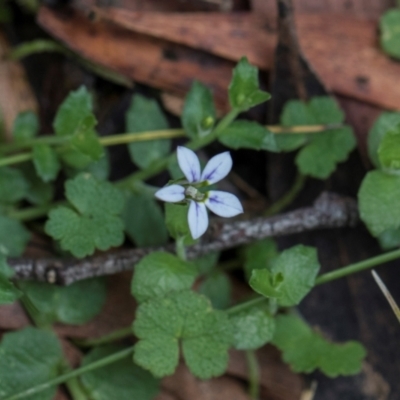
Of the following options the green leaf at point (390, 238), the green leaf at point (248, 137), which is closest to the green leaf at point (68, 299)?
the green leaf at point (248, 137)

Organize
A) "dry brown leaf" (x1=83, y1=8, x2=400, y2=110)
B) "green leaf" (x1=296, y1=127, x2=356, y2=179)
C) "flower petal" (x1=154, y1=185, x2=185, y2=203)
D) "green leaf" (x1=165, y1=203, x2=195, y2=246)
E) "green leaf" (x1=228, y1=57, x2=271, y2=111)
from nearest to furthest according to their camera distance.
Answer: "flower petal" (x1=154, y1=185, x2=185, y2=203) → "green leaf" (x1=165, y1=203, x2=195, y2=246) → "green leaf" (x1=228, y1=57, x2=271, y2=111) → "green leaf" (x1=296, y1=127, x2=356, y2=179) → "dry brown leaf" (x1=83, y1=8, x2=400, y2=110)

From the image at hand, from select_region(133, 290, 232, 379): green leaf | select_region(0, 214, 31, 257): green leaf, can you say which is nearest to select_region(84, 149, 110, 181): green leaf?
select_region(0, 214, 31, 257): green leaf

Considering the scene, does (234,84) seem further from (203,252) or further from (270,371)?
(270,371)

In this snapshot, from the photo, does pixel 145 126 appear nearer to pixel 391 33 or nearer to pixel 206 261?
pixel 206 261

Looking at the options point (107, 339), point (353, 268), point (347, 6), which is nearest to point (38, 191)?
point (107, 339)

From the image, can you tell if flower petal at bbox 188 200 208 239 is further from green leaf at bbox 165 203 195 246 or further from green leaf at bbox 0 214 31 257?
green leaf at bbox 0 214 31 257

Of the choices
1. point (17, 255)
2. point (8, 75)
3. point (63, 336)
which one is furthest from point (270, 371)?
point (8, 75)

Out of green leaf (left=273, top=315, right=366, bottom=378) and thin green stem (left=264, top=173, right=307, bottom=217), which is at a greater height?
thin green stem (left=264, top=173, right=307, bottom=217)
